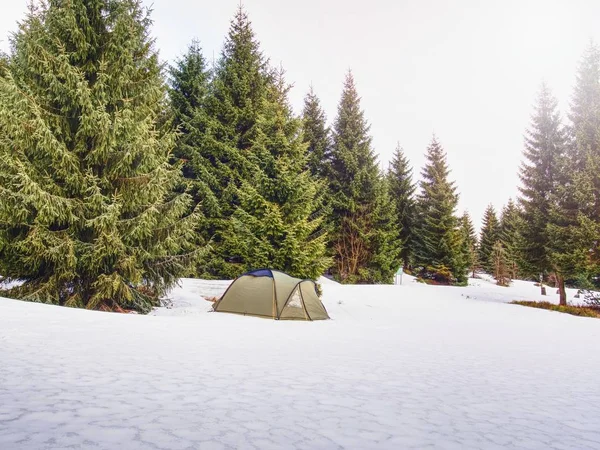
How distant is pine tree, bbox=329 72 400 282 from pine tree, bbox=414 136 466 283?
6.90 meters

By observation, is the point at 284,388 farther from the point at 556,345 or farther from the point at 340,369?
the point at 556,345

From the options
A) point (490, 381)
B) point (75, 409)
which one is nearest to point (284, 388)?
point (75, 409)

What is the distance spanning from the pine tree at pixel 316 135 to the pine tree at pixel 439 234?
11.4m

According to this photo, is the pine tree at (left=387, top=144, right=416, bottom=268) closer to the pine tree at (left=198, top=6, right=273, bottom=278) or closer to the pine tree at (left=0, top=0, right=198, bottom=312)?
the pine tree at (left=198, top=6, right=273, bottom=278)

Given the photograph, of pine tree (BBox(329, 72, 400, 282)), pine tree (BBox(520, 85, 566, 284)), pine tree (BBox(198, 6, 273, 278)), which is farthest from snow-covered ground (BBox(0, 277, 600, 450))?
pine tree (BBox(329, 72, 400, 282))

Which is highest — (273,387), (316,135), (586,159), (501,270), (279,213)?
(316,135)

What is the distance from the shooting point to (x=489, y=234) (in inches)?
2147

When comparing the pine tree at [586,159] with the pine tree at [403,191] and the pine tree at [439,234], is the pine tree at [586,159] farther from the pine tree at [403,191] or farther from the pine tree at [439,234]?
the pine tree at [403,191]

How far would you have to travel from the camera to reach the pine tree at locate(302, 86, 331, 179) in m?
28.9

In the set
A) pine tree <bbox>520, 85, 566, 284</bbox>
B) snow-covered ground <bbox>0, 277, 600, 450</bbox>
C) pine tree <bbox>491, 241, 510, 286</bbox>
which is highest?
pine tree <bbox>520, 85, 566, 284</bbox>

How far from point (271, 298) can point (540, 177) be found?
788 inches

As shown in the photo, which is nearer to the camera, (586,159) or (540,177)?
(586,159)

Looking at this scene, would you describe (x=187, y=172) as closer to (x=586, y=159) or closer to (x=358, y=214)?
(x=358, y=214)

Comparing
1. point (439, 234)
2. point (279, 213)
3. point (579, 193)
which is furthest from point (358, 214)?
point (279, 213)
